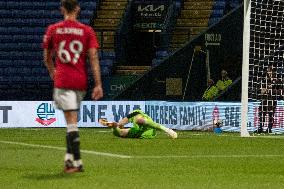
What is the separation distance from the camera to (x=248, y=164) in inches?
525

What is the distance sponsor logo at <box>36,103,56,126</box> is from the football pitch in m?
11.2

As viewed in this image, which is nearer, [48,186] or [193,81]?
[48,186]

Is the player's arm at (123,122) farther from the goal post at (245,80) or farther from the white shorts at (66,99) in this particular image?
the white shorts at (66,99)

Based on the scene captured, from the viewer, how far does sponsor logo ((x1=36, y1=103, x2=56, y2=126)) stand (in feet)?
100

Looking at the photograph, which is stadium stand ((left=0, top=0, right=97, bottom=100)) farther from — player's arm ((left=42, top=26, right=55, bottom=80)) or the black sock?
the black sock

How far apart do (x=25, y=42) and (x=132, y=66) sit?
176 inches

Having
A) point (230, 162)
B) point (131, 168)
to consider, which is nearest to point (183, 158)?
point (230, 162)

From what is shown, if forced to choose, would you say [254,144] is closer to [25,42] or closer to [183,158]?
[183,158]

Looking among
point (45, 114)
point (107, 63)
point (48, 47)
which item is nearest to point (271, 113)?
point (45, 114)

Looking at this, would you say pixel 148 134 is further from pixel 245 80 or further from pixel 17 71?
pixel 17 71

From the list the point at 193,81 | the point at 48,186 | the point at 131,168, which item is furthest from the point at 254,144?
the point at 193,81

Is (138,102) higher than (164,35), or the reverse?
(164,35)

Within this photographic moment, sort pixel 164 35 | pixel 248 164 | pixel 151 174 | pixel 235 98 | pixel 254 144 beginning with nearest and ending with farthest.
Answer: pixel 151 174 → pixel 248 164 → pixel 254 144 → pixel 235 98 → pixel 164 35

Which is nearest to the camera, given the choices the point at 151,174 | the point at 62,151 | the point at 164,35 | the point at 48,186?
the point at 48,186
